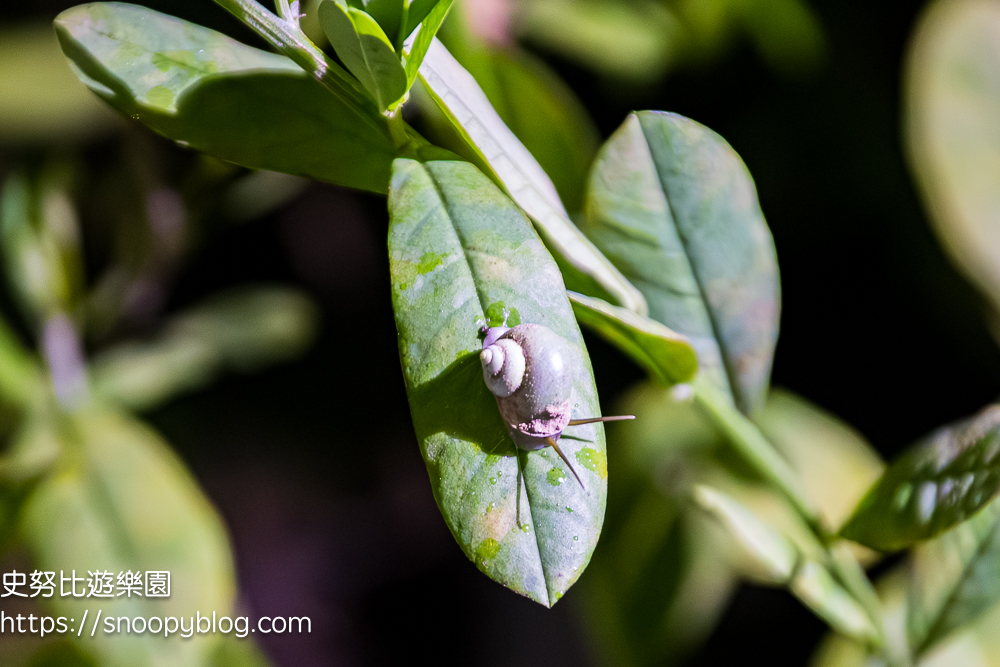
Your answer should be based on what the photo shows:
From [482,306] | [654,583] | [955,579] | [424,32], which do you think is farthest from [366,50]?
[654,583]

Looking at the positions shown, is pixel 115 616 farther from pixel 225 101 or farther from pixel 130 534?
pixel 225 101

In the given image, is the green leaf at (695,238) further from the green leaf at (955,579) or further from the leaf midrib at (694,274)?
the green leaf at (955,579)

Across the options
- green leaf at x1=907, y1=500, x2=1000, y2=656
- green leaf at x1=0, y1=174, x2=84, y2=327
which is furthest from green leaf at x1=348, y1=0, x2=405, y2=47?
green leaf at x1=0, y1=174, x2=84, y2=327

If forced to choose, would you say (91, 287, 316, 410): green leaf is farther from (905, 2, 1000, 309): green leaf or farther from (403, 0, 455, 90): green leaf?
(905, 2, 1000, 309): green leaf

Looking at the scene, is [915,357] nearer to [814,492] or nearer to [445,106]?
[814,492]

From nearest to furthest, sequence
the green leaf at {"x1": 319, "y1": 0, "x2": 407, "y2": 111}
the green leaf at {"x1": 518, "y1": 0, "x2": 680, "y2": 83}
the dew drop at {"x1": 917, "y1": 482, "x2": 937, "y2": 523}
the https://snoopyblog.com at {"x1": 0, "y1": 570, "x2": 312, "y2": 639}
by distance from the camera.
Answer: the green leaf at {"x1": 319, "y1": 0, "x2": 407, "y2": 111}
the dew drop at {"x1": 917, "y1": 482, "x2": 937, "y2": 523}
the https://snoopyblog.com at {"x1": 0, "y1": 570, "x2": 312, "y2": 639}
the green leaf at {"x1": 518, "y1": 0, "x2": 680, "y2": 83}

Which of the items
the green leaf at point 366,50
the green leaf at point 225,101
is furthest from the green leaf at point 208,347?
the green leaf at point 366,50
